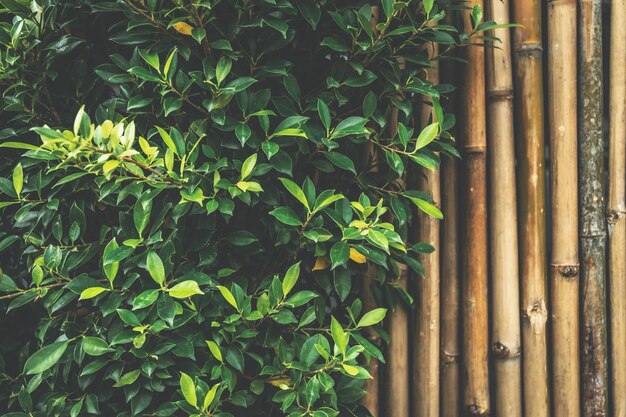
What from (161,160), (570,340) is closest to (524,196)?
(570,340)

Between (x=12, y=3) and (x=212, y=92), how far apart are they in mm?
509

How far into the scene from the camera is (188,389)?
1.26 metres

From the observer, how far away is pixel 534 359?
5.58 feet

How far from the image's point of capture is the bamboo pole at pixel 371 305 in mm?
1691

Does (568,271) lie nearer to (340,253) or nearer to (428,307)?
(428,307)

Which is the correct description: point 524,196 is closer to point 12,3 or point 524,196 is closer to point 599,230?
point 599,230

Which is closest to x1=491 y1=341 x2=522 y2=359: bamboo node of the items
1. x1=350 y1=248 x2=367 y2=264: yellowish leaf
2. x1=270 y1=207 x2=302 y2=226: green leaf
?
x1=350 y1=248 x2=367 y2=264: yellowish leaf

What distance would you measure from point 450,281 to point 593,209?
424 mm

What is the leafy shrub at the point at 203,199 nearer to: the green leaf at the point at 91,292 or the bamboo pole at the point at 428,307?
the green leaf at the point at 91,292

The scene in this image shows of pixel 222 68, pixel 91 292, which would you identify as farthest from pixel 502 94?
pixel 91 292

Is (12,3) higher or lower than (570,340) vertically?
higher

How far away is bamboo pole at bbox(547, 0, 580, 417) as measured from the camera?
1693mm

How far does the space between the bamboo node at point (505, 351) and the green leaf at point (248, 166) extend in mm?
862

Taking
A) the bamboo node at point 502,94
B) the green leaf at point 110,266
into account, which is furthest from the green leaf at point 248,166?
the bamboo node at point 502,94
